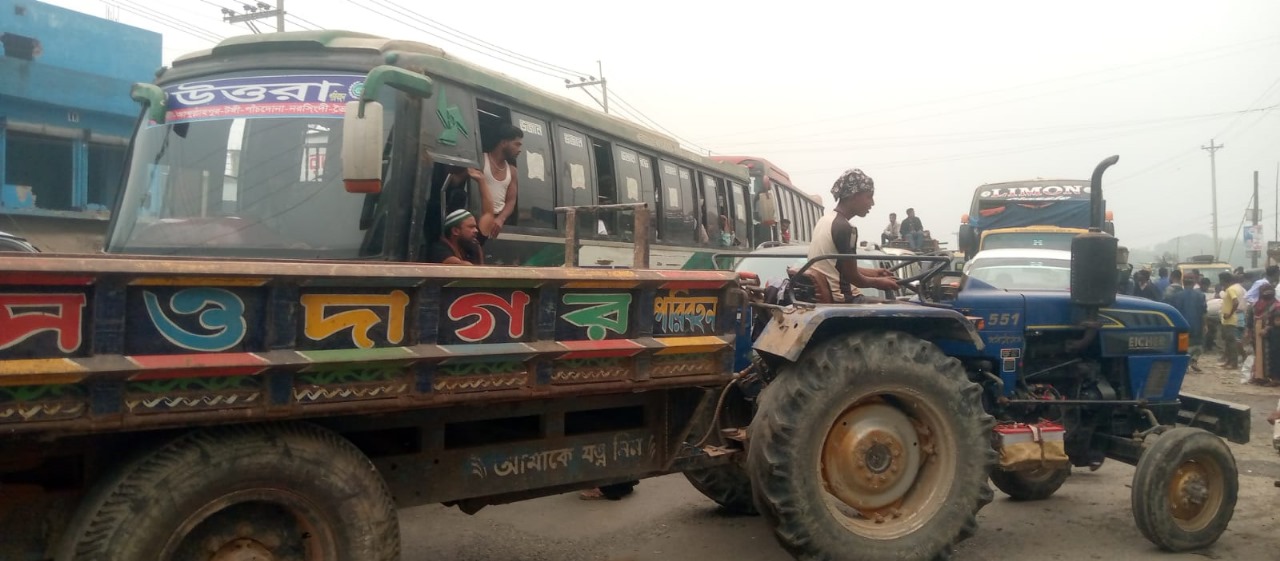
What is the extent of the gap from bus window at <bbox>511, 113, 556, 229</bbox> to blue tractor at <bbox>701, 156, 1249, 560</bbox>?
2.81 metres

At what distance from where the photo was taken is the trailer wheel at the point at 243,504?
8.59ft

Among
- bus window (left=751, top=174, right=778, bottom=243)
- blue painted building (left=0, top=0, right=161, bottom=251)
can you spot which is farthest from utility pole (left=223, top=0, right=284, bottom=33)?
Answer: bus window (left=751, top=174, right=778, bottom=243)

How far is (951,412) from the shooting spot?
436cm

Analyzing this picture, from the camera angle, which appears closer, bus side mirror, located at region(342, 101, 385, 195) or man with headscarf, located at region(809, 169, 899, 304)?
bus side mirror, located at region(342, 101, 385, 195)

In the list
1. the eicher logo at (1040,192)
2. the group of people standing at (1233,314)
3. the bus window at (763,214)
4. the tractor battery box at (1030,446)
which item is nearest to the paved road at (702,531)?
the tractor battery box at (1030,446)

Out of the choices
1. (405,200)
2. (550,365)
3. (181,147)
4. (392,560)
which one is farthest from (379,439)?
(181,147)

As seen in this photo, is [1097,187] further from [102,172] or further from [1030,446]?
[102,172]

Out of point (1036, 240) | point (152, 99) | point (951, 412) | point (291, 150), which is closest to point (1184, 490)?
point (951, 412)

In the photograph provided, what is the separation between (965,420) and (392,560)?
2.76 metres

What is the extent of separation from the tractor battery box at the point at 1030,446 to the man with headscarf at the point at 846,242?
0.99m

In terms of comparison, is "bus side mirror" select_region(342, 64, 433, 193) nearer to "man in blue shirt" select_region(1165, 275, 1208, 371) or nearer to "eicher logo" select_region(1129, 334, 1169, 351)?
"eicher logo" select_region(1129, 334, 1169, 351)

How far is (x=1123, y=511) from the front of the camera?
19.2 feet

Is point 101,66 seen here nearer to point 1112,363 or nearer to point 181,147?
point 181,147

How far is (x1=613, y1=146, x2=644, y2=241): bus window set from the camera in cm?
873
